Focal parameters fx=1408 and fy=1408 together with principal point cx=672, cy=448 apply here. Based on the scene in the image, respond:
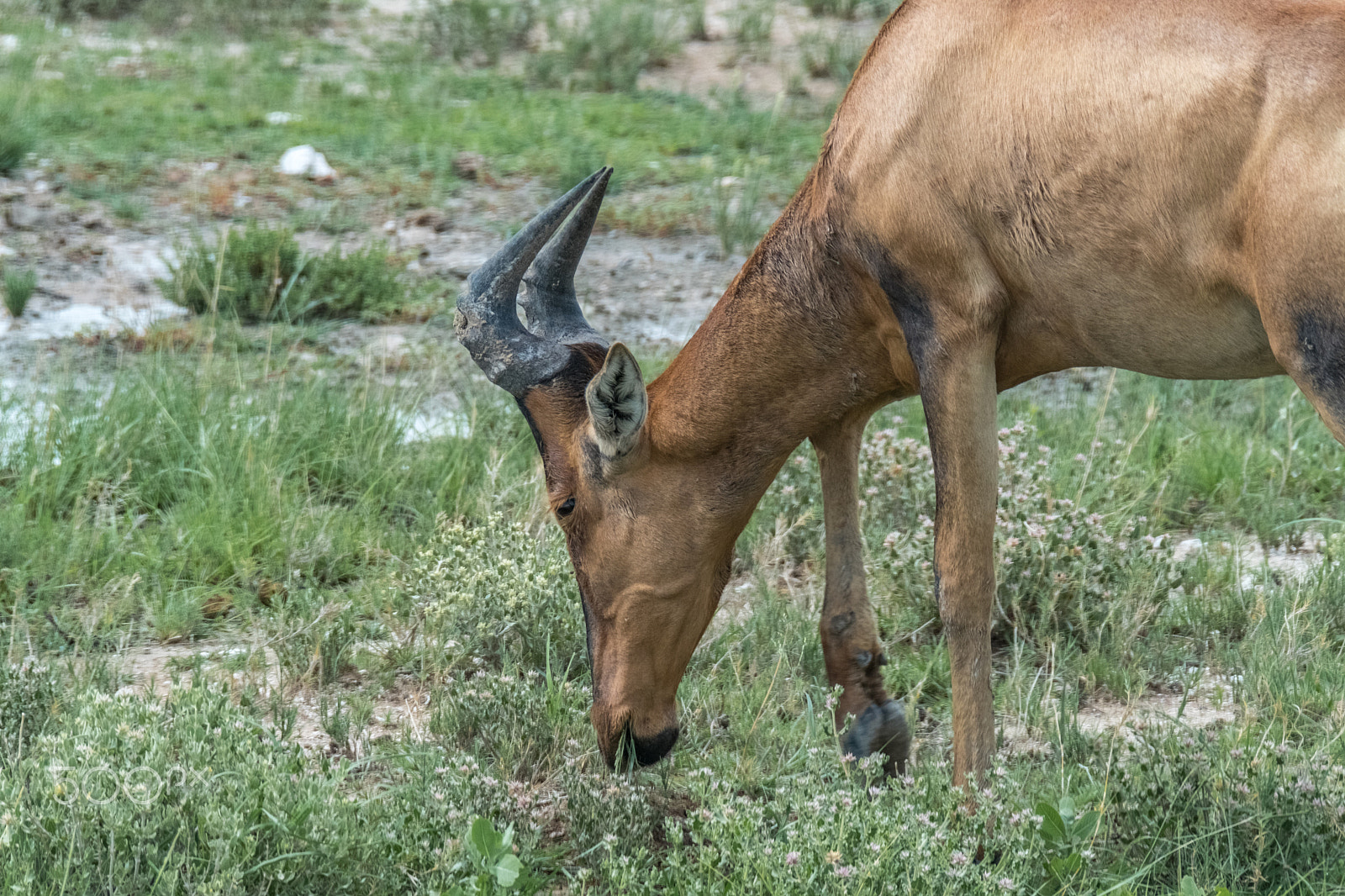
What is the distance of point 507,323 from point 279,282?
429 cm

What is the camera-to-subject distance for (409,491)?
635cm

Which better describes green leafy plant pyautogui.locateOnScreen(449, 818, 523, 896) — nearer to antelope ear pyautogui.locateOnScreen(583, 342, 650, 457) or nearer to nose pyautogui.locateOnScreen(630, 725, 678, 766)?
nose pyautogui.locateOnScreen(630, 725, 678, 766)

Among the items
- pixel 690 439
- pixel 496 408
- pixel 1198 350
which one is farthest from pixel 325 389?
pixel 1198 350

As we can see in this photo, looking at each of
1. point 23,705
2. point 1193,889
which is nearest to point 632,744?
point 1193,889

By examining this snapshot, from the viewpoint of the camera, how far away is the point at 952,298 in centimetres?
382

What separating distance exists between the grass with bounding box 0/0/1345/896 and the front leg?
179 mm

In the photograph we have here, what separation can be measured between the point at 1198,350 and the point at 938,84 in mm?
985

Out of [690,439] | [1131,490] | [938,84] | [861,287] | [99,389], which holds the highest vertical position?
[938,84]

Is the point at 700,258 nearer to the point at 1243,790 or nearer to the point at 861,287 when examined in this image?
the point at 861,287

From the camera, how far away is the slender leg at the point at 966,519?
3.85m

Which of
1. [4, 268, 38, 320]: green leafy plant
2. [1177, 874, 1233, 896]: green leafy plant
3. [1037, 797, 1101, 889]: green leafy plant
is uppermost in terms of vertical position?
[1177, 874, 1233, 896]: green leafy plant

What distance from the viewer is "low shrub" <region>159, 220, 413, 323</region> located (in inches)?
322

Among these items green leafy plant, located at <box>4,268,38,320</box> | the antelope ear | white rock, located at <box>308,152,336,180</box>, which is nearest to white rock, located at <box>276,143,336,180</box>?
white rock, located at <box>308,152,336,180</box>

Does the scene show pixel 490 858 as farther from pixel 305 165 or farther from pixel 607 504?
pixel 305 165
